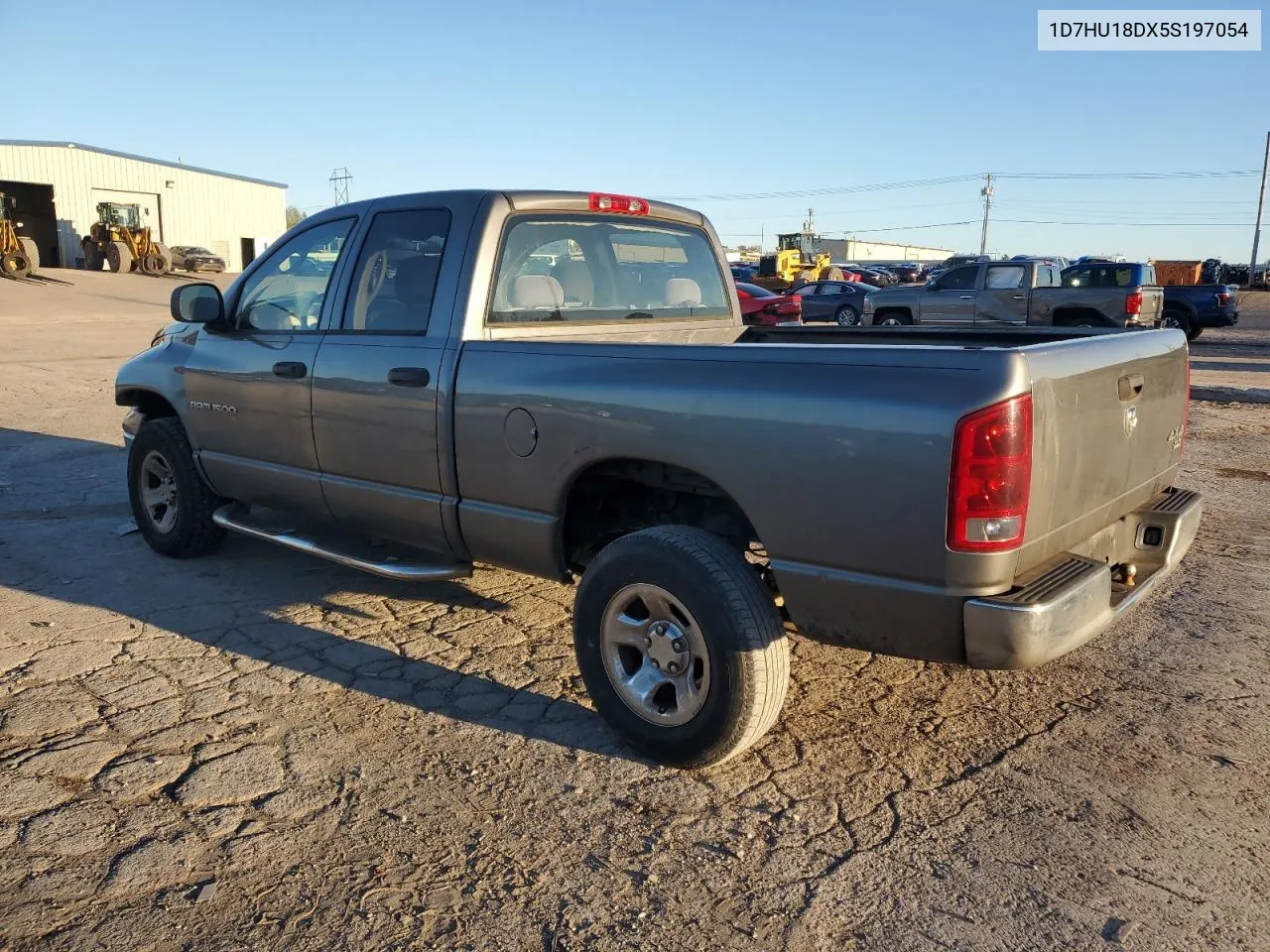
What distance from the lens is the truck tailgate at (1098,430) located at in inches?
110

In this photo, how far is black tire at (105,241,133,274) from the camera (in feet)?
134

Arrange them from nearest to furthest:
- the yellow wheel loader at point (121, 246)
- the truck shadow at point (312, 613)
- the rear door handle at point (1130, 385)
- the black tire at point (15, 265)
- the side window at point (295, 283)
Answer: the rear door handle at point (1130, 385) < the truck shadow at point (312, 613) < the side window at point (295, 283) < the black tire at point (15, 265) < the yellow wheel loader at point (121, 246)

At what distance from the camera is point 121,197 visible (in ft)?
158

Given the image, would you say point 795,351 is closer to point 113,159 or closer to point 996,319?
point 996,319

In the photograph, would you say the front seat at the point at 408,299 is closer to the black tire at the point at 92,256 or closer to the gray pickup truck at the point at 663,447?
the gray pickup truck at the point at 663,447

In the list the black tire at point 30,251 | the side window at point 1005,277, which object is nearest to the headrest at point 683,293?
the side window at point 1005,277

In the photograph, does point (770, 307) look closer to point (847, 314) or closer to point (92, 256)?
point (847, 314)

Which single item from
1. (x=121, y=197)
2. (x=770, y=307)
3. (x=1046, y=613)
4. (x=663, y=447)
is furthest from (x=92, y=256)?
(x=1046, y=613)

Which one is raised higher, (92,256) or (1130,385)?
(92,256)

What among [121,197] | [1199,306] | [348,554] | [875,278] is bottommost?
[348,554]

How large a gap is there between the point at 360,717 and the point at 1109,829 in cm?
256

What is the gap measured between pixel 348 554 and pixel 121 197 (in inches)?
2032

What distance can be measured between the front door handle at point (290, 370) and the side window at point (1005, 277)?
16.5 m

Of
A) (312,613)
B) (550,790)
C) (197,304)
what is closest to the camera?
(550,790)
